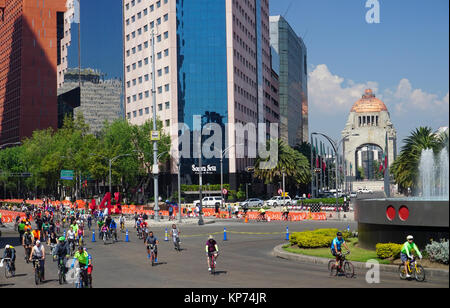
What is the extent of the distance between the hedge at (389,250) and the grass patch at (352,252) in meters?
0.27

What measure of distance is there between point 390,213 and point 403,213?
0.98m

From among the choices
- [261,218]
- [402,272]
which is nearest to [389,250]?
[402,272]

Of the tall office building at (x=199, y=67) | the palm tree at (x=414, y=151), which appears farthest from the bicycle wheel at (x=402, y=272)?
the tall office building at (x=199, y=67)

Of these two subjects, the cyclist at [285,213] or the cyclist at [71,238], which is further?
the cyclist at [285,213]

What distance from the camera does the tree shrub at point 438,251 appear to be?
19411mm

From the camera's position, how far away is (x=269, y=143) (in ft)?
302

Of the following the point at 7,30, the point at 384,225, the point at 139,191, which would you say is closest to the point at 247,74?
the point at 139,191

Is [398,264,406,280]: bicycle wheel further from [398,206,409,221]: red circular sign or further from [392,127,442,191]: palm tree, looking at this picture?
[392,127,442,191]: palm tree

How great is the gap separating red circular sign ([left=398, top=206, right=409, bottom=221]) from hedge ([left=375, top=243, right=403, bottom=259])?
53.8 inches

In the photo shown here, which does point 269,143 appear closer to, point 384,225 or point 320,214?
point 320,214

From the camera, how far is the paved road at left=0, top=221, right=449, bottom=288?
18.9 m

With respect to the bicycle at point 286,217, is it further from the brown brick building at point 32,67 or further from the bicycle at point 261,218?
the brown brick building at point 32,67

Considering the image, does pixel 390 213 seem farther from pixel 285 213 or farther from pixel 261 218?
pixel 261 218
